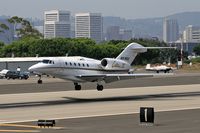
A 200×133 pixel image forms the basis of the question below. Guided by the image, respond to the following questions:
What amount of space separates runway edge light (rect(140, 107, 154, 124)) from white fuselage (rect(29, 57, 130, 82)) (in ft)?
73.7

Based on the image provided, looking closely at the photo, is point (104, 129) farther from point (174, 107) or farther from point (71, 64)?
point (71, 64)

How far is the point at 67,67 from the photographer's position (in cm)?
4891

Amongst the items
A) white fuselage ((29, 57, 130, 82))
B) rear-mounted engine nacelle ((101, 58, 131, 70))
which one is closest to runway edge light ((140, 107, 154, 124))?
white fuselage ((29, 57, 130, 82))

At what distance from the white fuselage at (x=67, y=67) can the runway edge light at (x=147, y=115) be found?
885 inches

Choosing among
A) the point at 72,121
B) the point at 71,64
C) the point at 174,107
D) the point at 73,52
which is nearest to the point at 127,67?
the point at 71,64

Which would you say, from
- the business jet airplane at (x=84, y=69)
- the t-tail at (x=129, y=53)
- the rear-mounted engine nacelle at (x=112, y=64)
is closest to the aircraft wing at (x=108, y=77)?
the business jet airplane at (x=84, y=69)

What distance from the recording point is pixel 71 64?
49281 mm

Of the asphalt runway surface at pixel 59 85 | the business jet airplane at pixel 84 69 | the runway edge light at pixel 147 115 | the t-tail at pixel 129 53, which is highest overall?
the t-tail at pixel 129 53

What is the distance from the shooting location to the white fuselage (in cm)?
4809

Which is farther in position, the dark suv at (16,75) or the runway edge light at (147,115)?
the dark suv at (16,75)

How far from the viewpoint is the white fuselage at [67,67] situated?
1893 inches

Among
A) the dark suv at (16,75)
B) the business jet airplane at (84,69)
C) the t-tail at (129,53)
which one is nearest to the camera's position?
the business jet airplane at (84,69)

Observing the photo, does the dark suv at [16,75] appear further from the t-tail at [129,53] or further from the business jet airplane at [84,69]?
the business jet airplane at [84,69]

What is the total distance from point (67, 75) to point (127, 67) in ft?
24.3
